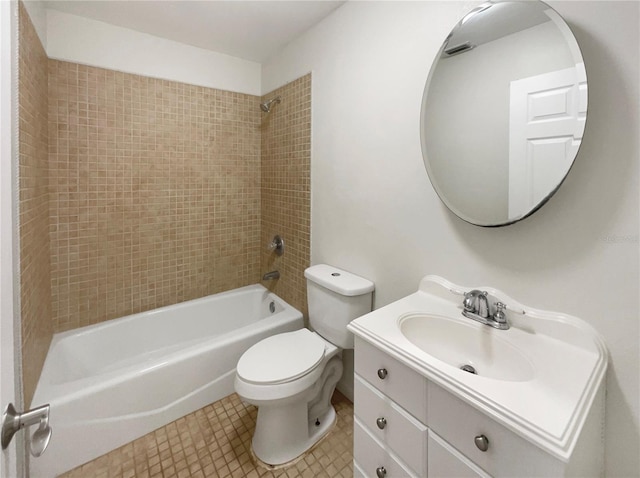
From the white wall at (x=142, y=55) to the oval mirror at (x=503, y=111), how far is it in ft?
5.82

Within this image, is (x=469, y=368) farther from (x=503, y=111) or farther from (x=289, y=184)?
(x=289, y=184)

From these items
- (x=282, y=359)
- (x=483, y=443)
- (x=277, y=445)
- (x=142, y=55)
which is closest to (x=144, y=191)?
(x=142, y=55)

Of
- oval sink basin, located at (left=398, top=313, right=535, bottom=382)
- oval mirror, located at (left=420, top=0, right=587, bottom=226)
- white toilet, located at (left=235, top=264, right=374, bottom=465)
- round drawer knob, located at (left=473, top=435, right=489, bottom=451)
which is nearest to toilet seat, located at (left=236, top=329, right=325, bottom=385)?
white toilet, located at (left=235, top=264, right=374, bottom=465)

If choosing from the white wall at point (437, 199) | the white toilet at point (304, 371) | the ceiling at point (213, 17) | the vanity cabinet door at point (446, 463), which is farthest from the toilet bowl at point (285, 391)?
the ceiling at point (213, 17)

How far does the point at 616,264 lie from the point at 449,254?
496 mm

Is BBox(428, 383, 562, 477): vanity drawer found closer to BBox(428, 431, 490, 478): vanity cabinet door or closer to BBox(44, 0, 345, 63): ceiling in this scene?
BBox(428, 431, 490, 478): vanity cabinet door

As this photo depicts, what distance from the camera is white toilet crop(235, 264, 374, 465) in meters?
1.31

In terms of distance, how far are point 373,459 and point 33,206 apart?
74.4 inches

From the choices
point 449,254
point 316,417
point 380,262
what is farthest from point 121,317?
point 449,254

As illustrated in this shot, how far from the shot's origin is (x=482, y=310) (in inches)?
41.4

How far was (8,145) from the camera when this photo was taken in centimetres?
52

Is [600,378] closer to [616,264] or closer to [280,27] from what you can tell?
[616,264]

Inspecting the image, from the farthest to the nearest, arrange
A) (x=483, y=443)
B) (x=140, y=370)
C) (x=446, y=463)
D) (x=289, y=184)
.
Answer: (x=289, y=184) < (x=140, y=370) < (x=446, y=463) < (x=483, y=443)

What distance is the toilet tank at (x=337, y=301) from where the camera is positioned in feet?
5.00
